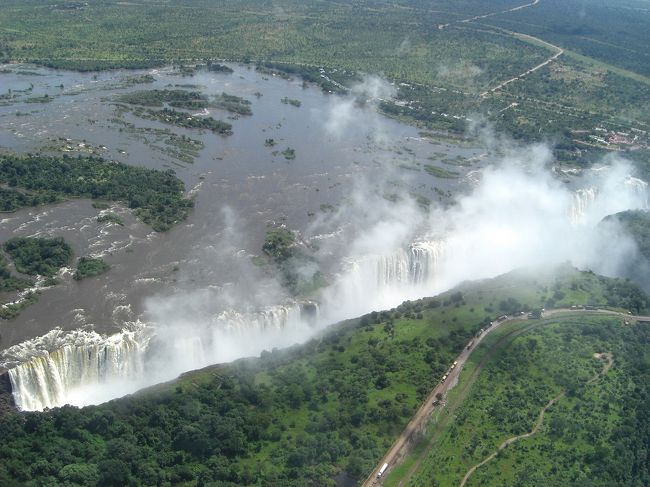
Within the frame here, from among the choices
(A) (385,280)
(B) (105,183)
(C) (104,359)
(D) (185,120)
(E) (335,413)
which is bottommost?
(A) (385,280)

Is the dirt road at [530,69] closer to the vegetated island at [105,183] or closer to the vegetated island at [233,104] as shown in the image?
the vegetated island at [233,104]

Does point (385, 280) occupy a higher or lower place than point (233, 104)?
lower

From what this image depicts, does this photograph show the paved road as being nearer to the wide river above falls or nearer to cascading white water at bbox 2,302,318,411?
cascading white water at bbox 2,302,318,411

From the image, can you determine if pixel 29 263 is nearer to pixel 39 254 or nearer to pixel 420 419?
pixel 39 254

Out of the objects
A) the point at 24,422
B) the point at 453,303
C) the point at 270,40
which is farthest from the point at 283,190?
the point at 270,40

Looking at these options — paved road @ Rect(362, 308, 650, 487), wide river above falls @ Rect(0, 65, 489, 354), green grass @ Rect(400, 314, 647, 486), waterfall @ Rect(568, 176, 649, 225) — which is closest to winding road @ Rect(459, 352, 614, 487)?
green grass @ Rect(400, 314, 647, 486)

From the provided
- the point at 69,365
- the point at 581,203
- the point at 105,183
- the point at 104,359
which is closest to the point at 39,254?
the point at 69,365

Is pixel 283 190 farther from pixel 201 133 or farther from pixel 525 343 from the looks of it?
pixel 525 343
